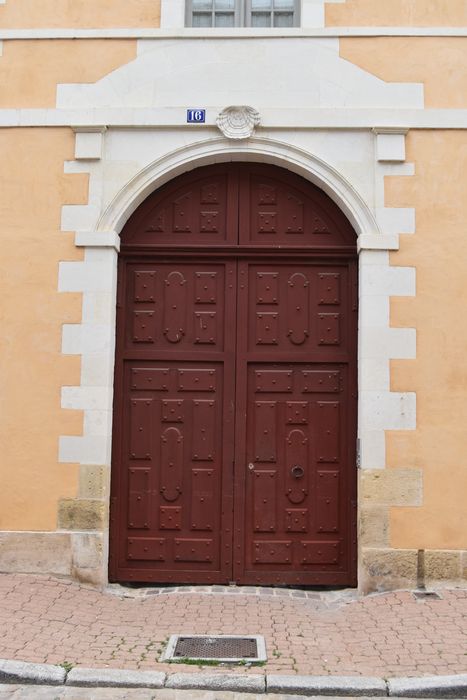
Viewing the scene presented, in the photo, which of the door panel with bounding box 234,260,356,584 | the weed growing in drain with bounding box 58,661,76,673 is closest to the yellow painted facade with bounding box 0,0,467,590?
the door panel with bounding box 234,260,356,584

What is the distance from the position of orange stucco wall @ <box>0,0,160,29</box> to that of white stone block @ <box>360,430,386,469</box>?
149 inches

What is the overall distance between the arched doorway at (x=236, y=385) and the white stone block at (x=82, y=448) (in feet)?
0.72

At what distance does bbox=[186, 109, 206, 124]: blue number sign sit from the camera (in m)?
5.63

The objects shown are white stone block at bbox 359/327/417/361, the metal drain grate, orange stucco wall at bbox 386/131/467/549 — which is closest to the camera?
the metal drain grate

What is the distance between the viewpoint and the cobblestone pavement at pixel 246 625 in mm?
3963

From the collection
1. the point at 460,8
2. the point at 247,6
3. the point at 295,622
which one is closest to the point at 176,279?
the point at 247,6

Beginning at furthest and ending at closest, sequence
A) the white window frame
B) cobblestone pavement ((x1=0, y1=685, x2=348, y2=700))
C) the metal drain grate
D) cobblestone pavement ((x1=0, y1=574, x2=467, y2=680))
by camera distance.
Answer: the white window frame < the metal drain grate < cobblestone pavement ((x1=0, y1=574, x2=467, y2=680)) < cobblestone pavement ((x1=0, y1=685, x2=348, y2=700))

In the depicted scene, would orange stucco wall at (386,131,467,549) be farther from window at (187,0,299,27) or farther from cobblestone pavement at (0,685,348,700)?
cobblestone pavement at (0,685,348,700)

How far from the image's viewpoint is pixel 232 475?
18.4ft

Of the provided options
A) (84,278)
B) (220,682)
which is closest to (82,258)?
(84,278)

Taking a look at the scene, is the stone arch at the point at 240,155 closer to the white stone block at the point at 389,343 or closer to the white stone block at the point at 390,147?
the white stone block at the point at 390,147

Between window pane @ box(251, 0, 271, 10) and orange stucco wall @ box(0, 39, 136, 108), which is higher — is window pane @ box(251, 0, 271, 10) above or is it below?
above

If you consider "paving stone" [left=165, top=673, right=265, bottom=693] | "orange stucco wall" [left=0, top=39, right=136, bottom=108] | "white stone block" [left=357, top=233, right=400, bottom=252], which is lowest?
"paving stone" [left=165, top=673, right=265, bottom=693]

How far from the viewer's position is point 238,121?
5.62 m
